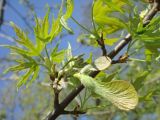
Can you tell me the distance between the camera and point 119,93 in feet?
2.57

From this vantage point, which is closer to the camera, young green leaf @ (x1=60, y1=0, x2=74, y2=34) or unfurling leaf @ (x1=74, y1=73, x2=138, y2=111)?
unfurling leaf @ (x1=74, y1=73, x2=138, y2=111)

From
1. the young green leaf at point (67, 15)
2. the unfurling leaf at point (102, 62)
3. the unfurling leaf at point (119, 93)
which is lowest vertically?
the unfurling leaf at point (119, 93)

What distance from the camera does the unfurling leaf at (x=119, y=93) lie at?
0.76 meters

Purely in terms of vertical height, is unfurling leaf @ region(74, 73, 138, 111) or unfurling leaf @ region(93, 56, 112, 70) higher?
unfurling leaf @ region(93, 56, 112, 70)

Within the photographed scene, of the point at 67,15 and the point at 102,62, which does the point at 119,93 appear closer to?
the point at 102,62

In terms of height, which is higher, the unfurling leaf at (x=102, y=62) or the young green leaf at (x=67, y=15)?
the young green leaf at (x=67, y=15)

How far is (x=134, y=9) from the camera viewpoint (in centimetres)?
91

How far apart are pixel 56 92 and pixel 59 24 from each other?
0.53ft

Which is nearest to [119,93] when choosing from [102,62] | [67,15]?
[102,62]

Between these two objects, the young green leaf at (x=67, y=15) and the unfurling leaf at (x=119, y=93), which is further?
the young green leaf at (x=67, y=15)

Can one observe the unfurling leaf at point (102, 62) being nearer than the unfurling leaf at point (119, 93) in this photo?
No

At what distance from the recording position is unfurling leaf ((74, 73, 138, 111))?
765mm

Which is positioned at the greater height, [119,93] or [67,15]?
[67,15]

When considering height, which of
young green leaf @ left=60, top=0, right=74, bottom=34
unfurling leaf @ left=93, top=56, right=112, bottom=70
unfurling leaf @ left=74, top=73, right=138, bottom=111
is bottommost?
unfurling leaf @ left=74, top=73, right=138, bottom=111
